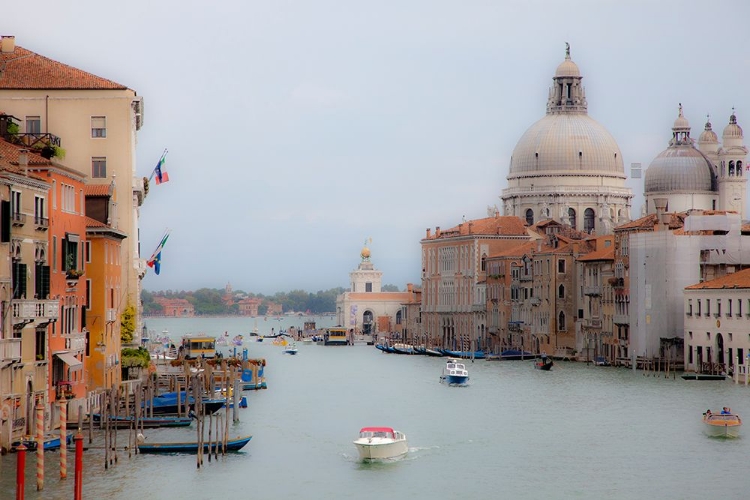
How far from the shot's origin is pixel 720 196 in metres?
95.2

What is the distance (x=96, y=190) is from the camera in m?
37.8

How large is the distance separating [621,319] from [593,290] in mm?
4940

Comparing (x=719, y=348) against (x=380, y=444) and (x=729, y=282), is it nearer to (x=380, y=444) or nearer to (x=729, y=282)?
(x=729, y=282)

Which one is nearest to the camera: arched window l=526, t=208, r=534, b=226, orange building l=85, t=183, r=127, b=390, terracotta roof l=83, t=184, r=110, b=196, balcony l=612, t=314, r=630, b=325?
orange building l=85, t=183, r=127, b=390

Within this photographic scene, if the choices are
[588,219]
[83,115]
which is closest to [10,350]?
[83,115]

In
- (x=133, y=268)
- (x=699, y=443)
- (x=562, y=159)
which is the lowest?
(x=699, y=443)

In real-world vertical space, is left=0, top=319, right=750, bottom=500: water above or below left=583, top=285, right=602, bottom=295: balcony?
below

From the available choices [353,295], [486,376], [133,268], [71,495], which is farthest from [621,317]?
[353,295]

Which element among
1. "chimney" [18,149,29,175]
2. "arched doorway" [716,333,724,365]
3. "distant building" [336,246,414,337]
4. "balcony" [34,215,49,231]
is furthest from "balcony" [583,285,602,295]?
"distant building" [336,246,414,337]

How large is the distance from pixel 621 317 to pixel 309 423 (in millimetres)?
28861

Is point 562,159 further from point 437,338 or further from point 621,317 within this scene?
point 621,317

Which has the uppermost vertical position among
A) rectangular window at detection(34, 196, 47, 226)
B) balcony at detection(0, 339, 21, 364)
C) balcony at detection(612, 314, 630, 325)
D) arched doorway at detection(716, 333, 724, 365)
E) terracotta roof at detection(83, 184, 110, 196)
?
terracotta roof at detection(83, 184, 110, 196)

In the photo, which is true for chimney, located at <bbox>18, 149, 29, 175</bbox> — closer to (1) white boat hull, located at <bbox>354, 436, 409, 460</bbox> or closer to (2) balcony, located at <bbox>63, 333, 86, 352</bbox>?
(2) balcony, located at <bbox>63, 333, 86, 352</bbox>

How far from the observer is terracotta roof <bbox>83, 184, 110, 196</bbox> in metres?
37.4
